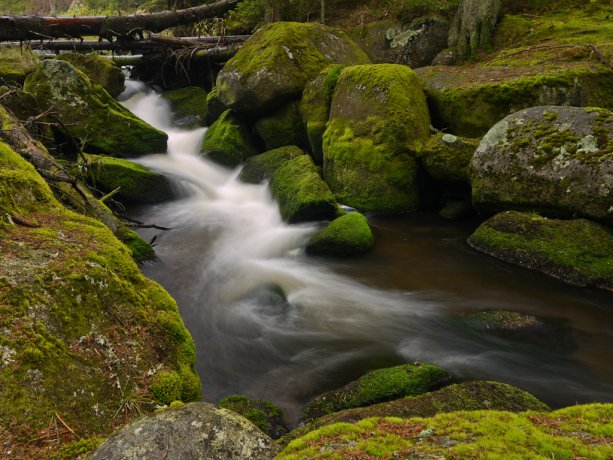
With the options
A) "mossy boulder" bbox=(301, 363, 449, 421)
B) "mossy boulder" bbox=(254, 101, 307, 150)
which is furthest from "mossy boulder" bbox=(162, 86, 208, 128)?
"mossy boulder" bbox=(301, 363, 449, 421)

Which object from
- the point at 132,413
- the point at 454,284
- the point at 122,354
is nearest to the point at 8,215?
the point at 122,354

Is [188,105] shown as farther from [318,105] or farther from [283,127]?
[318,105]

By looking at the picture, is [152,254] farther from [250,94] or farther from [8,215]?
[250,94]

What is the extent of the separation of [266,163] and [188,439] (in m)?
9.62

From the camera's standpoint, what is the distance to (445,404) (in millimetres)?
3238

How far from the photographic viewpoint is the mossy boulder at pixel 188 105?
15.6 metres

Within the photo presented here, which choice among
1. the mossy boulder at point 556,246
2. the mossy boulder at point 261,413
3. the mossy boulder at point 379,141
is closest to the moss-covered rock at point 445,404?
the mossy boulder at point 261,413

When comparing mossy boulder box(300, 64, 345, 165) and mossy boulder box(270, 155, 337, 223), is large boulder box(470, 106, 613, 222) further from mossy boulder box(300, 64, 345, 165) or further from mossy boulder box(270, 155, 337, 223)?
mossy boulder box(300, 64, 345, 165)

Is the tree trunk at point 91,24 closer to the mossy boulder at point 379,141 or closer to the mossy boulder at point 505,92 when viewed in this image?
the mossy boulder at point 379,141

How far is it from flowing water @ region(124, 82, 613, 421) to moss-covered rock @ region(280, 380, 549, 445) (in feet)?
3.37

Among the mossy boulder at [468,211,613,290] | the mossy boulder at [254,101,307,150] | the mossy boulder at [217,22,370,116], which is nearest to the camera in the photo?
the mossy boulder at [468,211,613,290]

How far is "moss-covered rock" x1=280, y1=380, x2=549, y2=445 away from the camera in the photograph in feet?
10.1

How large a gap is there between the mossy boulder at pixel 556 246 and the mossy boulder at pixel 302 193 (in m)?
3.22

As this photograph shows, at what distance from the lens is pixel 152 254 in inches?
294
